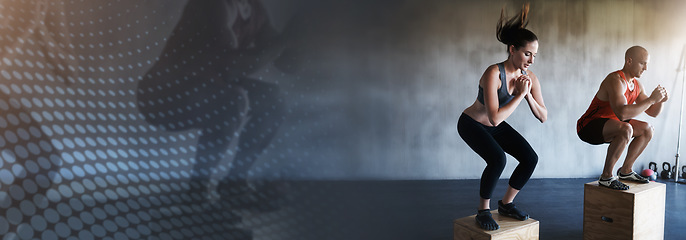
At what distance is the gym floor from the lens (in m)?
2.52

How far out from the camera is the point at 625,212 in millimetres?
2180

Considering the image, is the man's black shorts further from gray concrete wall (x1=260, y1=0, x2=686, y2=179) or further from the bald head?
gray concrete wall (x1=260, y1=0, x2=686, y2=179)

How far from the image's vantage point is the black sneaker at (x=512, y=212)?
6.48 ft

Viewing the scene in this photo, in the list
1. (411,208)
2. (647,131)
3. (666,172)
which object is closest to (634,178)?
(647,131)

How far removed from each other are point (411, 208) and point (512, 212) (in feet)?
3.46

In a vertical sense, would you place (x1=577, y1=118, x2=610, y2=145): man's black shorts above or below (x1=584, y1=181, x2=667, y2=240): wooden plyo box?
above

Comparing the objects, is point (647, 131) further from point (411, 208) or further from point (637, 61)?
point (411, 208)

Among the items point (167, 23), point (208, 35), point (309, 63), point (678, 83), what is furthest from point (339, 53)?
point (678, 83)

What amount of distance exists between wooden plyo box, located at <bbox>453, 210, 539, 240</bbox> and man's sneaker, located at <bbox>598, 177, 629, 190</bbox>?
610 mm

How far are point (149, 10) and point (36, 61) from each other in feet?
2.88

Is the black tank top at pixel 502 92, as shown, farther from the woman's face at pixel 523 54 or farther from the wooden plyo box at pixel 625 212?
the wooden plyo box at pixel 625 212
